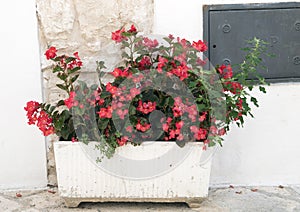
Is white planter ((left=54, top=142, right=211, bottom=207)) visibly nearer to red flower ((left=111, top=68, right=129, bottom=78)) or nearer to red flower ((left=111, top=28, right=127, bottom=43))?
red flower ((left=111, top=68, right=129, bottom=78))

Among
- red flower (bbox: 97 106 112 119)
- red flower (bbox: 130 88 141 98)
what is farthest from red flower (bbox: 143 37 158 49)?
red flower (bbox: 97 106 112 119)

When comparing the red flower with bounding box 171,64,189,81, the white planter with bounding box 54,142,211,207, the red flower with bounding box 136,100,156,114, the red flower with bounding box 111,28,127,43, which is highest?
the red flower with bounding box 111,28,127,43

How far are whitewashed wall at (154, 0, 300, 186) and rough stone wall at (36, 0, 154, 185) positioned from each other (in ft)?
2.06

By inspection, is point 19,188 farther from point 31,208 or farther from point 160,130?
point 160,130

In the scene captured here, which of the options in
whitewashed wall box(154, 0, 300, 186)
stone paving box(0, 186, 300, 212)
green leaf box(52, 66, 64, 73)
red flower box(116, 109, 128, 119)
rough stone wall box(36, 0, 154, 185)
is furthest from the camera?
whitewashed wall box(154, 0, 300, 186)

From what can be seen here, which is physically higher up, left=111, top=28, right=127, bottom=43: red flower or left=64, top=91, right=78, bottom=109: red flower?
left=111, top=28, right=127, bottom=43: red flower

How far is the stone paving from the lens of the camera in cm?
246

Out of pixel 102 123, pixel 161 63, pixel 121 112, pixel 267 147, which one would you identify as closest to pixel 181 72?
pixel 161 63

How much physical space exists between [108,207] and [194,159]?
49 centimetres

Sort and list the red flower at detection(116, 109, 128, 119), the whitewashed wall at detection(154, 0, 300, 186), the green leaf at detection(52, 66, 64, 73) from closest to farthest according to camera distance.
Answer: the red flower at detection(116, 109, 128, 119) < the green leaf at detection(52, 66, 64, 73) < the whitewashed wall at detection(154, 0, 300, 186)

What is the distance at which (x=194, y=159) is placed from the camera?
237 cm

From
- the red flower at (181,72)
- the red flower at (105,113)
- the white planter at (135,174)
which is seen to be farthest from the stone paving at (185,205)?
the red flower at (181,72)

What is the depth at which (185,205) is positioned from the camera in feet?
8.23

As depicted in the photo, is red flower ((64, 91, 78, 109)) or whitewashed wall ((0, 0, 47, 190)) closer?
red flower ((64, 91, 78, 109))
